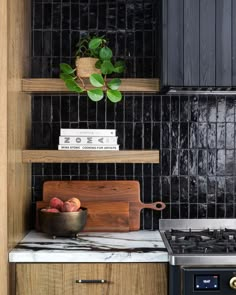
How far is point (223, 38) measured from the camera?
8.09 feet

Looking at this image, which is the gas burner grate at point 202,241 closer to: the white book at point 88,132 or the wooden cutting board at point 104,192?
the wooden cutting board at point 104,192

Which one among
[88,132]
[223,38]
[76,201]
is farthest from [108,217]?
[223,38]

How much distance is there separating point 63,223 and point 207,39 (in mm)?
1063

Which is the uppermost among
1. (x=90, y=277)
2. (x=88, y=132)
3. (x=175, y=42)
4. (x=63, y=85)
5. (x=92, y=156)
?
(x=175, y=42)

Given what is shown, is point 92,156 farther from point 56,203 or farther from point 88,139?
point 56,203

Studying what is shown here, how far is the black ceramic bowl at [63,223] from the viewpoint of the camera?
8.29ft

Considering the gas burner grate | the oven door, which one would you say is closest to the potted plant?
the gas burner grate

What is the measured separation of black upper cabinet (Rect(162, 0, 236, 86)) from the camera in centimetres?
246

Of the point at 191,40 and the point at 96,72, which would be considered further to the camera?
the point at 96,72

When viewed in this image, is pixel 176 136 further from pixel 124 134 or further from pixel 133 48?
pixel 133 48

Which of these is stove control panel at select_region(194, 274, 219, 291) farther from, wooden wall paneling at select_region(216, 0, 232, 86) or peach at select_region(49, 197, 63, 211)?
wooden wall paneling at select_region(216, 0, 232, 86)

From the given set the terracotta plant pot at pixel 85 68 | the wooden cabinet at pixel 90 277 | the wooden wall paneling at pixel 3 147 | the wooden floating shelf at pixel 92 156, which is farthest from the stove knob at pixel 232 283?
the terracotta plant pot at pixel 85 68

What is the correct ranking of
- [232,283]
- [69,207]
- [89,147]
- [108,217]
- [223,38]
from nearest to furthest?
[232,283] → [223,38] → [69,207] → [89,147] → [108,217]

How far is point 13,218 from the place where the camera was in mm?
2408
